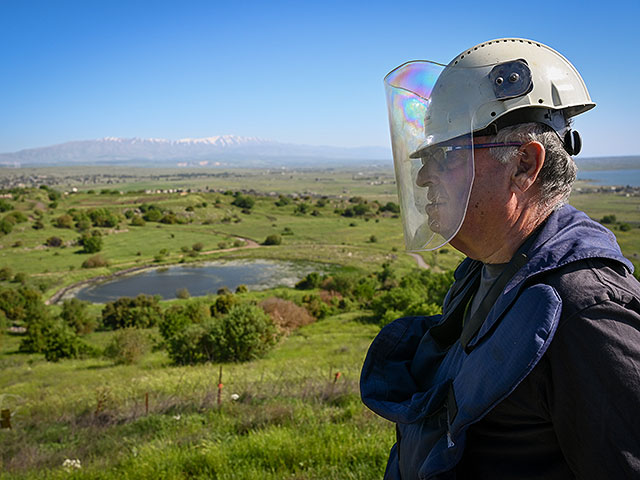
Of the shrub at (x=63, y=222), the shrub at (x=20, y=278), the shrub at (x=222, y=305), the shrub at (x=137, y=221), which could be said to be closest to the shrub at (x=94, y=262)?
the shrub at (x=20, y=278)

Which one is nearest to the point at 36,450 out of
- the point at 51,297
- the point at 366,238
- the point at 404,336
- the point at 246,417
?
the point at 246,417

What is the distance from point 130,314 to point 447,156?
38.9 meters

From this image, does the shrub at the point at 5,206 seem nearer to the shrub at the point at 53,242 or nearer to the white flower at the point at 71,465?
the shrub at the point at 53,242

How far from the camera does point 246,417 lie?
491cm

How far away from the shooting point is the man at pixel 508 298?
1.02m

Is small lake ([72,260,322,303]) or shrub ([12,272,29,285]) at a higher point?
shrub ([12,272,29,285])

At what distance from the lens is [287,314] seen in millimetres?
34062

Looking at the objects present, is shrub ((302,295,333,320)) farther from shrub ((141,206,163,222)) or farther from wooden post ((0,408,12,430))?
shrub ((141,206,163,222))

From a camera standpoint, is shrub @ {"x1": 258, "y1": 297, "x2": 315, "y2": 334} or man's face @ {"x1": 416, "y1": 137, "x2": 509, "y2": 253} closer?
man's face @ {"x1": 416, "y1": 137, "x2": 509, "y2": 253}

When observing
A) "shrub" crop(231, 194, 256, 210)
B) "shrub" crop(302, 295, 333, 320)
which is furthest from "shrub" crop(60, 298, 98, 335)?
"shrub" crop(231, 194, 256, 210)

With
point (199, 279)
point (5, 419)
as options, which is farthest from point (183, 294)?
point (5, 419)

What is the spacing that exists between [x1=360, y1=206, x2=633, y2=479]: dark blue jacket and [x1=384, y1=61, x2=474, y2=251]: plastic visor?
303 millimetres

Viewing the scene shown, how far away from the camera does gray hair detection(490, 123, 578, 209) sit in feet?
4.46

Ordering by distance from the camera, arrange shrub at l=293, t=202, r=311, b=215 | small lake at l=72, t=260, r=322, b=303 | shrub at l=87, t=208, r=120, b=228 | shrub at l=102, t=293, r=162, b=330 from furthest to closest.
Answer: shrub at l=293, t=202, r=311, b=215 → shrub at l=87, t=208, r=120, b=228 → small lake at l=72, t=260, r=322, b=303 → shrub at l=102, t=293, r=162, b=330
